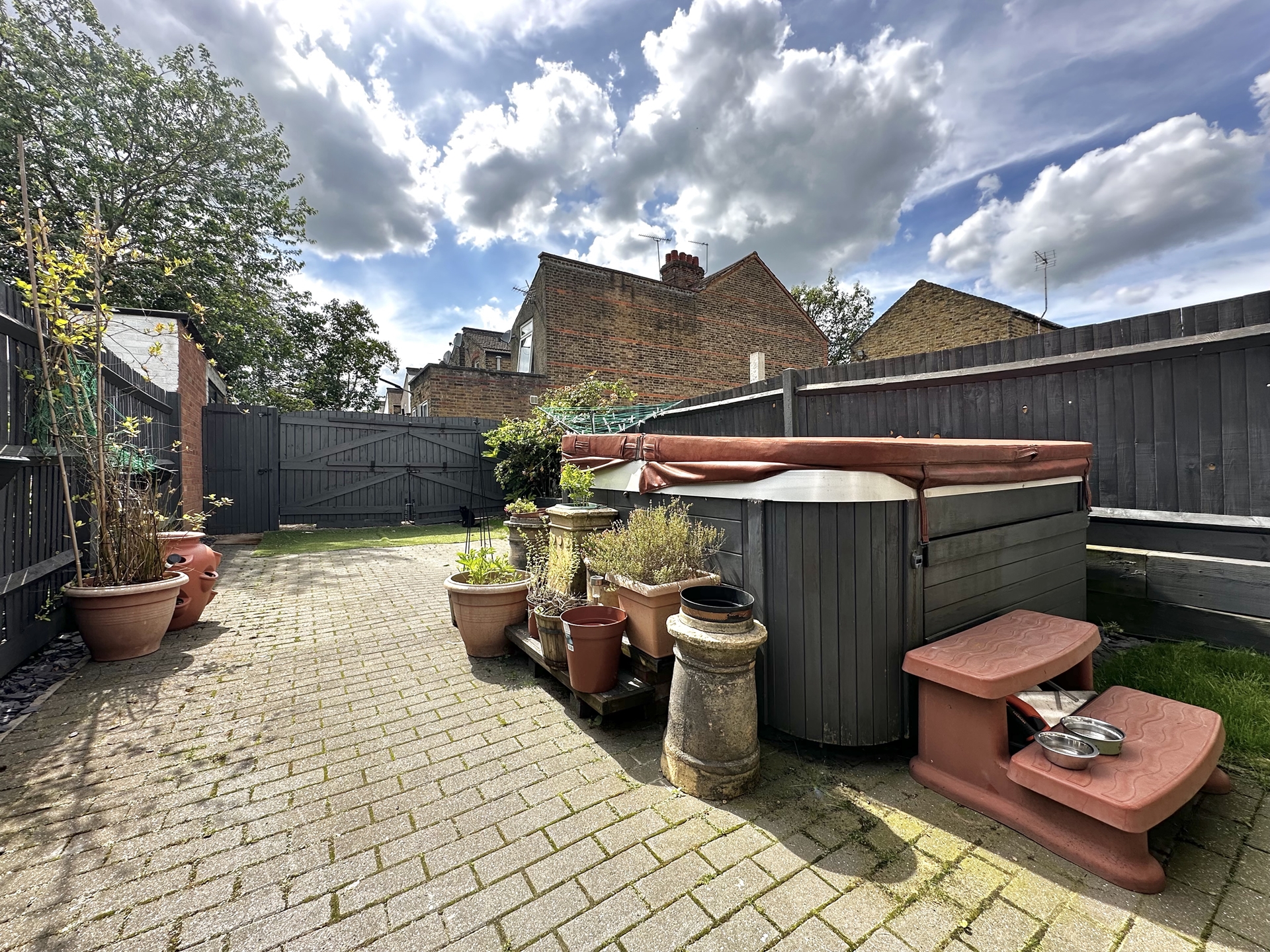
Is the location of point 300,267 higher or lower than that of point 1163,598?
higher

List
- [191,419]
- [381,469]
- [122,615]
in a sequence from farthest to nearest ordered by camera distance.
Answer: [381,469] → [191,419] → [122,615]

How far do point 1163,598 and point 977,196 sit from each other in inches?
355

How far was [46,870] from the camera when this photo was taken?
1608 mm

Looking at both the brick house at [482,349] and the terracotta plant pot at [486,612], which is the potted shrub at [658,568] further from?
the brick house at [482,349]

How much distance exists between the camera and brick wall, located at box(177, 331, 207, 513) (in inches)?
274

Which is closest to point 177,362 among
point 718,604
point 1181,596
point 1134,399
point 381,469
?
point 381,469

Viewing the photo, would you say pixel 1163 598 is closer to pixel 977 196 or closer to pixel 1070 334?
pixel 1070 334

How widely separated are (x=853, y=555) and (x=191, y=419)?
971 cm

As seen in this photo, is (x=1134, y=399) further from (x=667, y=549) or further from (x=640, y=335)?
(x=640, y=335)

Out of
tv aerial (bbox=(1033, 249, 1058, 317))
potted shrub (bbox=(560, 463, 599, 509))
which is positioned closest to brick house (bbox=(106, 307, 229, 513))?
potted shrub (bbox=(560, 463, 599, 509))

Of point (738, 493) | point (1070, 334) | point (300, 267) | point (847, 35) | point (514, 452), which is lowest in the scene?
point (738, 493)

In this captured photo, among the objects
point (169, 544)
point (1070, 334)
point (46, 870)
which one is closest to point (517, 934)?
point (46, 870)

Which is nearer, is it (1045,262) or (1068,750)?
(1068,750)

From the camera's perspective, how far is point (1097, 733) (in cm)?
176
